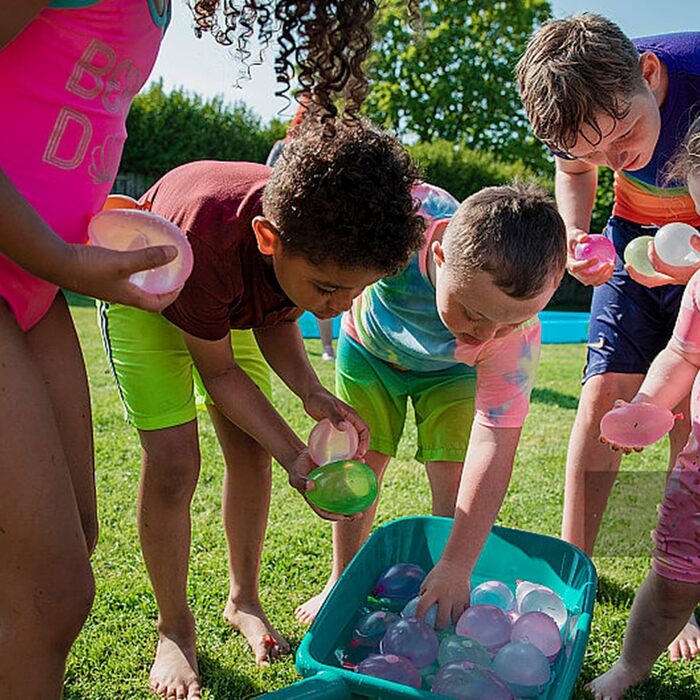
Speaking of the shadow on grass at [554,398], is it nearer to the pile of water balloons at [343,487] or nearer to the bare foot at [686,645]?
the bare foot at [686,645]

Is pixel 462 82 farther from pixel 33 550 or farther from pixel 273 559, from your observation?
pixel 33 550

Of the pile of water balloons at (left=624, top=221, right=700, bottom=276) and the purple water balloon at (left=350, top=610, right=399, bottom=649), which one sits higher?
the pile of water balloons at (left=624, top=221, right=700, bottom=276)

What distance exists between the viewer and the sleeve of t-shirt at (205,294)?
157 centimetres

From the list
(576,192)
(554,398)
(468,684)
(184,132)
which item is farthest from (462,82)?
(468,684)

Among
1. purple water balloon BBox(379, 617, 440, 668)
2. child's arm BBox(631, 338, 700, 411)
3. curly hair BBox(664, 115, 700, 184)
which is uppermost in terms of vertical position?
curly hair BBox(664, 115, 700, 184)

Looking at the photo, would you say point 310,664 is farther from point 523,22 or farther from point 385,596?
point 523,22

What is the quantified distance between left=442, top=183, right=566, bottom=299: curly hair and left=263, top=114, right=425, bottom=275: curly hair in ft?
0.42

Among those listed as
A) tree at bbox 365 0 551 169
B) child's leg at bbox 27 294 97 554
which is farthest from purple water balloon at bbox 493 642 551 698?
tree at bbox 365 0 551 169

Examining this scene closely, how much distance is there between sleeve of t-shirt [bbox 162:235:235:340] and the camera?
1.57 m

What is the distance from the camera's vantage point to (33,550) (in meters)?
1.07

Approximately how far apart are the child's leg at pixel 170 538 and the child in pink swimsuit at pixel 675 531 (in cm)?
88

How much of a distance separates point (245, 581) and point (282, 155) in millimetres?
1032

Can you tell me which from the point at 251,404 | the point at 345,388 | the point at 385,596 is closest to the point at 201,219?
the point at 251,404

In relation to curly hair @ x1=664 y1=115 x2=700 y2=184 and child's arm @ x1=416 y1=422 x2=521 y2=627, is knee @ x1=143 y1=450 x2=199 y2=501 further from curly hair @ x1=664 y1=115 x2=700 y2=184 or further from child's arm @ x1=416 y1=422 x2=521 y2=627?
curly hair @ x1=664 y1=115 x2=700 y2=184
